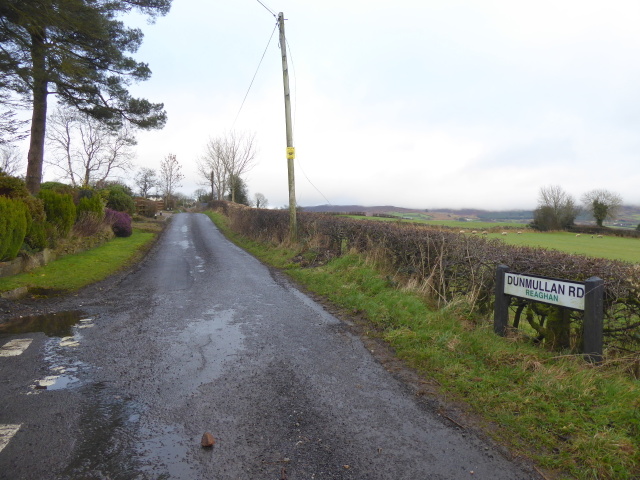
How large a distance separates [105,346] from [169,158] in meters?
66.4

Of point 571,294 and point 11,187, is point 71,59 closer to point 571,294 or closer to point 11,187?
point 11,187

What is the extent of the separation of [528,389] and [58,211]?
1448cm

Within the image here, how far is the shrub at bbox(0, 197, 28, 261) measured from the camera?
8867mm

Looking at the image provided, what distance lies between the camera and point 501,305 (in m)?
5.41

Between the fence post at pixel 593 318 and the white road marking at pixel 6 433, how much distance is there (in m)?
5.41

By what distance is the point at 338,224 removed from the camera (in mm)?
12539

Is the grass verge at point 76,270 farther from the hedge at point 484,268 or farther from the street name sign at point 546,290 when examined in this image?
the street name sign at point 546,290

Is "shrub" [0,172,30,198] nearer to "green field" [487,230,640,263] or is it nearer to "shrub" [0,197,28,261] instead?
"shrub" [0,197,28,261]

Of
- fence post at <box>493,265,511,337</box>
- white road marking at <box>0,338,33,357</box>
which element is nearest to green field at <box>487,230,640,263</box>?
fence post at <box>493,265,511,337</box>

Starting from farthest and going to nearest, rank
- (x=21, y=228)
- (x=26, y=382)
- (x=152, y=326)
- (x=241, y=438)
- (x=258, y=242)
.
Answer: (x=258, y=242)
(x=21, y=228)
(x=152, y=326)
(x=26, y=382)
(x=241, y=438)

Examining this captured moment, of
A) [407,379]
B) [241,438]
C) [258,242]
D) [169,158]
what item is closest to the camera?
[241,438]

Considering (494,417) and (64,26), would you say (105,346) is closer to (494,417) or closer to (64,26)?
(494,417)

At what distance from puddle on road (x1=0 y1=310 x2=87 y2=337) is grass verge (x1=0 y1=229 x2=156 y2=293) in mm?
1973

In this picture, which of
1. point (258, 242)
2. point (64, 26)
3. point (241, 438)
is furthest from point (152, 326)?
point (258, 242)
